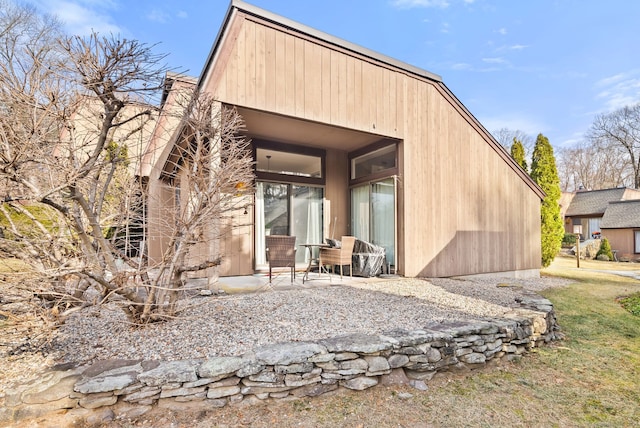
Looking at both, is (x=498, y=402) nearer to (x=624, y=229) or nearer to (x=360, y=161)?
(x=360, y=161)

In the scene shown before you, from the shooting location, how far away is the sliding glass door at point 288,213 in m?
6.85

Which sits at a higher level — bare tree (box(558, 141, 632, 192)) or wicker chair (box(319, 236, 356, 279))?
bare tree (box(558, 141, 632, 192))

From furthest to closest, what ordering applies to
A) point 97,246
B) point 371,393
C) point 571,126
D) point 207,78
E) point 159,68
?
point 571,126 < point 207,78 < point 97,246 < point 371,393 < point 159,68

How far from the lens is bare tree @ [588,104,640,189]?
23.7m

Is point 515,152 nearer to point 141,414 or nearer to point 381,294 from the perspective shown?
point 381,294

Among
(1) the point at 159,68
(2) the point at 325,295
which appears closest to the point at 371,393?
(2) the point at 325,295

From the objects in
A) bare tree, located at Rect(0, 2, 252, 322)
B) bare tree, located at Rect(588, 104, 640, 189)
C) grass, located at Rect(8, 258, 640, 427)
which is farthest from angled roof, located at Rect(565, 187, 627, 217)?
bare tree, located at Rect(0, 2, 252, 322)

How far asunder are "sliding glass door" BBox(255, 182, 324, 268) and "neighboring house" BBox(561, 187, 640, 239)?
813 inches

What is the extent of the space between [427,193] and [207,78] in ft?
15.1

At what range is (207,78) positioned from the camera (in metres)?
4.56

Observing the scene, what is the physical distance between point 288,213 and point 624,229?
18285 mm

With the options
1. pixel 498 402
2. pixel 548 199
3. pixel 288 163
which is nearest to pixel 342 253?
pixel 288 163

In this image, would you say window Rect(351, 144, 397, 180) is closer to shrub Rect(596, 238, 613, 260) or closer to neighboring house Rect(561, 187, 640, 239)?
shrub Rect(596, 238, 613, 260)

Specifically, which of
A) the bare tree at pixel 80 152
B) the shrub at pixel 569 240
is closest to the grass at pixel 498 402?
the bare tree at pixel 80 152
